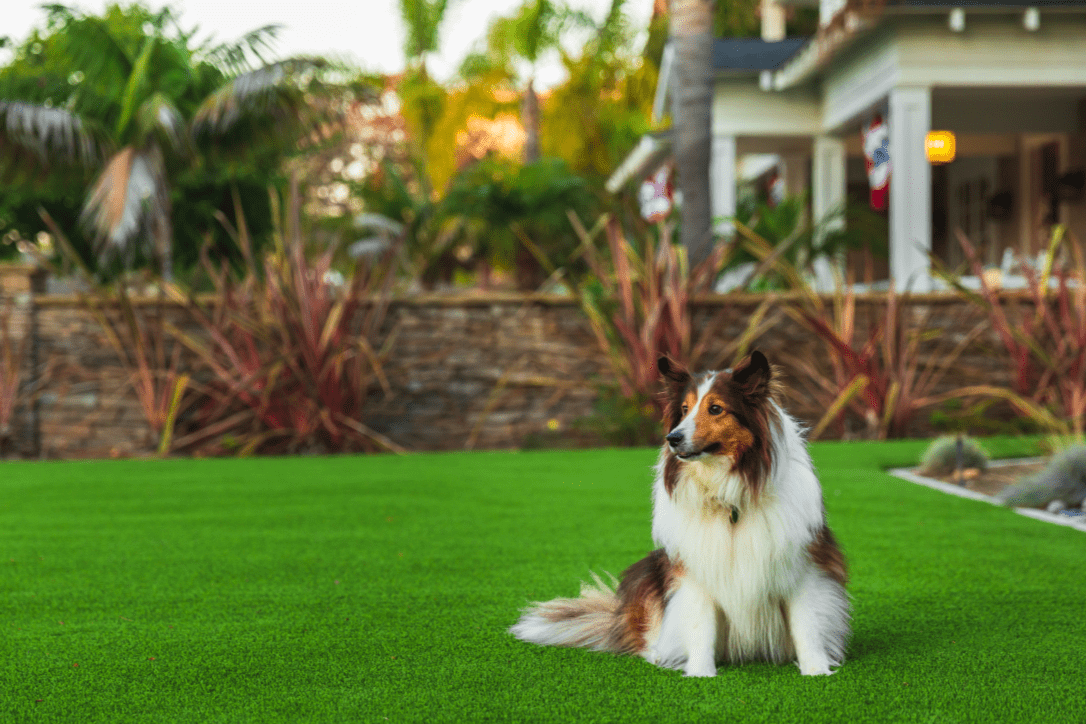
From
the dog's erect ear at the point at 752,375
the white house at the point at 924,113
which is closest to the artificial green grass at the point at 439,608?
the dog's erect ear at the point at 752,375

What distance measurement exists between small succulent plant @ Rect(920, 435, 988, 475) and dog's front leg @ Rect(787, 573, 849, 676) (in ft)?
16.9

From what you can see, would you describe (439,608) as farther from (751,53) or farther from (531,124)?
(531,124)

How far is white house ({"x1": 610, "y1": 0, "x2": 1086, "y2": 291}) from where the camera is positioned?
41.5 feet

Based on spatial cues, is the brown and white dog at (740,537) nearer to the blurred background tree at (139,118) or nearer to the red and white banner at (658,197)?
the blurred background tree at (139,118)

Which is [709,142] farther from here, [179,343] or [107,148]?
[107,148]

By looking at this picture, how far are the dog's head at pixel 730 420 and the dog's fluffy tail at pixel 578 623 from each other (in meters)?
0.72

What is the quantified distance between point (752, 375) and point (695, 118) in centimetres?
939

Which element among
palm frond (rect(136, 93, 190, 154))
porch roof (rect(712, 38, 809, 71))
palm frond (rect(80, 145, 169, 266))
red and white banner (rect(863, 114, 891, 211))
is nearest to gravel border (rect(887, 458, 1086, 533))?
red and white banner (rect(863, 114, 891, 211))

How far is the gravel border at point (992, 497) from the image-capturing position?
610 cm

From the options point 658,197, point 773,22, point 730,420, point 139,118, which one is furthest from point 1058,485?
point 773,22

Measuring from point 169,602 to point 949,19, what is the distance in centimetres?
1120

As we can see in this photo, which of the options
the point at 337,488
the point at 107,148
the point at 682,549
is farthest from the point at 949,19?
the point at 682,549

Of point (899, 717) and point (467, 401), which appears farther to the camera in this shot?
point (467, 401)

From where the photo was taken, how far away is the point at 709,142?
40.3 ft
